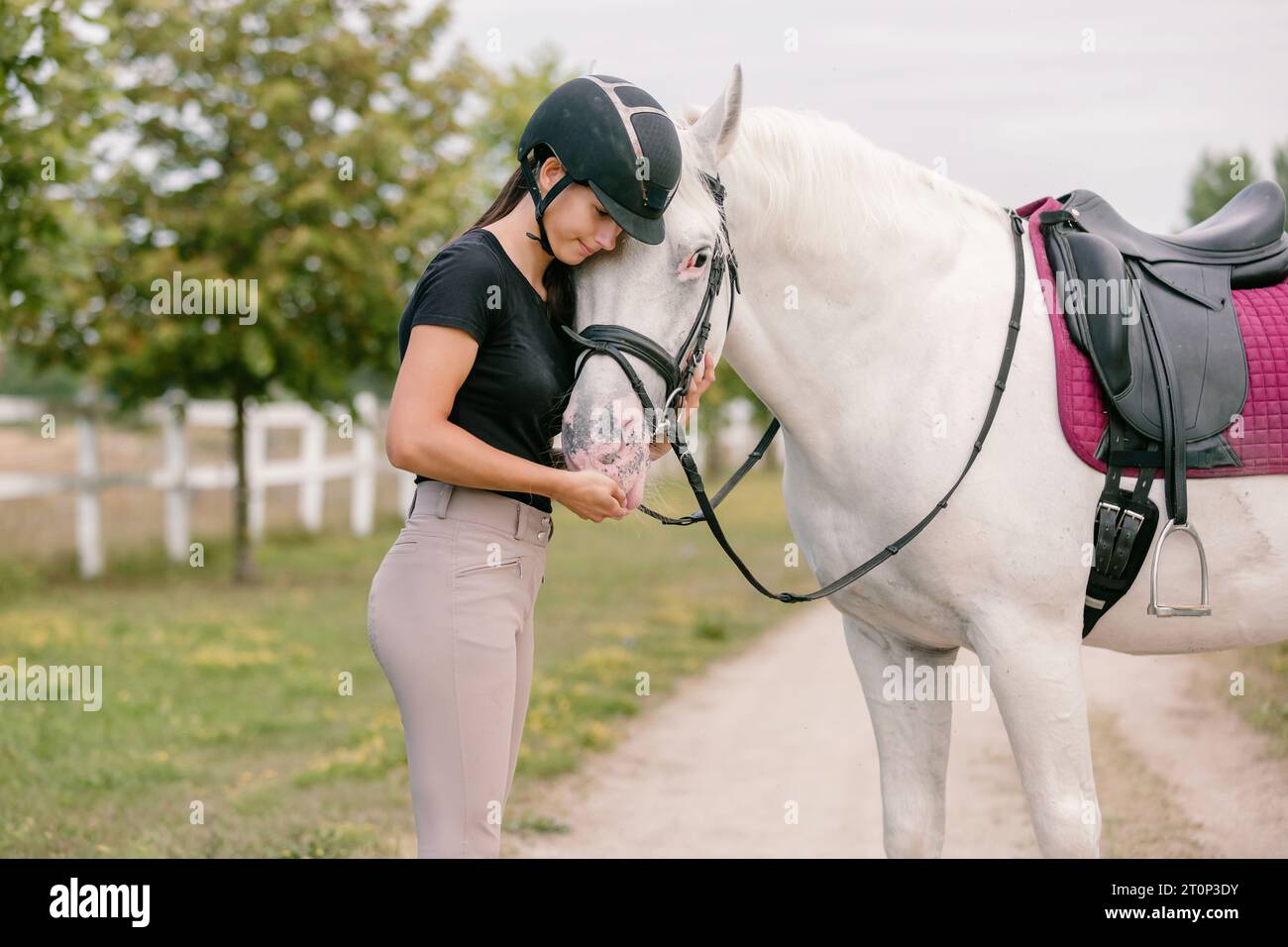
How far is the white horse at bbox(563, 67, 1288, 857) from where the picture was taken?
2777 millimetres

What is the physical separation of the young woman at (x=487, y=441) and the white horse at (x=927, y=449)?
0.89 feet

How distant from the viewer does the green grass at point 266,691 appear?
4.83 metres

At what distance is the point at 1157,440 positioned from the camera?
9.32 feet

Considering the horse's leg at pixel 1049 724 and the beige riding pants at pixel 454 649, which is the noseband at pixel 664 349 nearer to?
the beige riding pants at pixel 454 649

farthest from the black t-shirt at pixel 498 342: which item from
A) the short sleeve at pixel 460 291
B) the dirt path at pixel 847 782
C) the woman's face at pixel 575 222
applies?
the dirt path at pixel 847 782

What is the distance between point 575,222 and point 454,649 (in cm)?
91

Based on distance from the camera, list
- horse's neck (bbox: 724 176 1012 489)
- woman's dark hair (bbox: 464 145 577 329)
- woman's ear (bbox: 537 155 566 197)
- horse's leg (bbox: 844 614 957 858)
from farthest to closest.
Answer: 1. horse's leg (bbox: 844 614 957 858)
2. horse's neck (bbox: 724 176 1012 489)
3. woman's dark hair (bbox: 464 145 577 329)
4. woman's ear (bbox: 537 155 566 197)

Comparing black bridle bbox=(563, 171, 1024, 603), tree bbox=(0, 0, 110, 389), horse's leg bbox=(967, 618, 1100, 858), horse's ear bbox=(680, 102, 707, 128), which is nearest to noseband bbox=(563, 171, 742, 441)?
black bridle bbox=(563, 171, 1024, 603)

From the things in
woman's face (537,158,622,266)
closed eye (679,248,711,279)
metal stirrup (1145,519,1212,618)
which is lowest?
metal stirrup (1145,519,1212,618)

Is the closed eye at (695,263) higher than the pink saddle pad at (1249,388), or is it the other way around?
the closed eye at (695,263)

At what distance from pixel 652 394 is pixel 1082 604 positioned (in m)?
Result: 1.22

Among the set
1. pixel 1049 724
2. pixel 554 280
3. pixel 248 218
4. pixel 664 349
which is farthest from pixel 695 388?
pixel 248 218

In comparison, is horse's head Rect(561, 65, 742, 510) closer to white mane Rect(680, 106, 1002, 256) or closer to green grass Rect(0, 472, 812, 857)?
white mane Rect(680, 106, 1002, 256)

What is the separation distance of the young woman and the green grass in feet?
1.42
